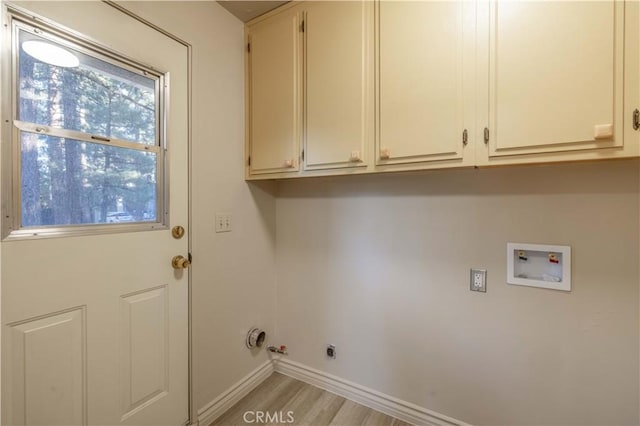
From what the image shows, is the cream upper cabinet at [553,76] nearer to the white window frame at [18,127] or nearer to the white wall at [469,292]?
the white wall at [469,292]

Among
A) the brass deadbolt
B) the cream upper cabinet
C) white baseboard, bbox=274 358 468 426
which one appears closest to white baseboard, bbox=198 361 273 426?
white baseboard, bbox=274 358 468 426

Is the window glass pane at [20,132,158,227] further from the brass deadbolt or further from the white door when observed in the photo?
the brass deadbolt

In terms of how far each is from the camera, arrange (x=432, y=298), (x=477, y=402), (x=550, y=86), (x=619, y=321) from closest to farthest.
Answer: (x=550, y=86) → (x=619, y=321) → (x=477, y=402) → (x=432, y=298)

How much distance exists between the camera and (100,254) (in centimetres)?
111

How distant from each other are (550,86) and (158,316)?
1904 mm

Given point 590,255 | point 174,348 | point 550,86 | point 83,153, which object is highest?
point 550,86

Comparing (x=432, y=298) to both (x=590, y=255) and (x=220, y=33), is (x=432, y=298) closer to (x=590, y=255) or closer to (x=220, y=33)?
(x=590, y=255)

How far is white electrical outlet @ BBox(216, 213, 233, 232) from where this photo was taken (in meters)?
1.60

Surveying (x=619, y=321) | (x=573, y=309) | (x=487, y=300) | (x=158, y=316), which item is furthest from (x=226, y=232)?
(x=619, y=321)

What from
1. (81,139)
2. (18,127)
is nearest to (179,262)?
(81,139)

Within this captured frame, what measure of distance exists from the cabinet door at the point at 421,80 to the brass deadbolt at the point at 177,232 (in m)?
1.04

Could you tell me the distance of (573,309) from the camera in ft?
4.07

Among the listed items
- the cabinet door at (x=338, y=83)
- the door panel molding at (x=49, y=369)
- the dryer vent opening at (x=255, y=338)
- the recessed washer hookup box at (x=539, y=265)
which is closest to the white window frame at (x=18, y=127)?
the door panel molding at (x=49, y=369)

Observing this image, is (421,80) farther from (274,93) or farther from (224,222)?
(224,222)
